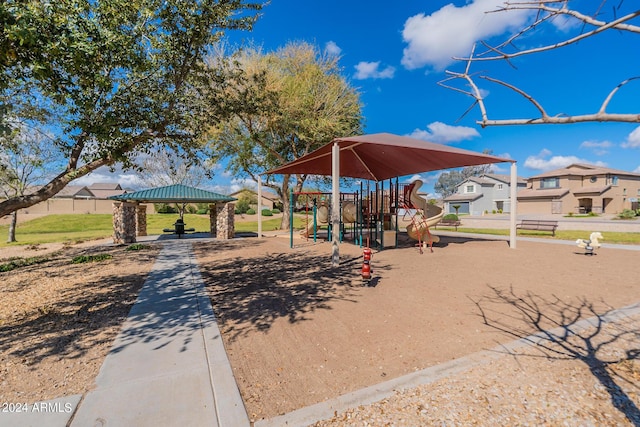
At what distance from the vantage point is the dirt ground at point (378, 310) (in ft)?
10.2

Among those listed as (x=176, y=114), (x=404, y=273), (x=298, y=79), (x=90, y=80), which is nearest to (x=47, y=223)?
(x=298, y=79)

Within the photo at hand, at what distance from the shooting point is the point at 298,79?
17.9 m

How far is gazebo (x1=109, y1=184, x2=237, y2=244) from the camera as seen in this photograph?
571 inches

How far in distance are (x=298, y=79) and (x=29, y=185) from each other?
1820 centimetres

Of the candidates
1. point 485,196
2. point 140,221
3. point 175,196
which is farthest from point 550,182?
point 140,221

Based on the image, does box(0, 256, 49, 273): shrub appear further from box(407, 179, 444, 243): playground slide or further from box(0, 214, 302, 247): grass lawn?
box(0, 214, 302, 247): grass lawn

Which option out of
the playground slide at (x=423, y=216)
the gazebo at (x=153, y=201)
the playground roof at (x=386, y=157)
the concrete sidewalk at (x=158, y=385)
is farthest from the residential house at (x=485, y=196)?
the concrete sidewalk at (x=158, y=385)

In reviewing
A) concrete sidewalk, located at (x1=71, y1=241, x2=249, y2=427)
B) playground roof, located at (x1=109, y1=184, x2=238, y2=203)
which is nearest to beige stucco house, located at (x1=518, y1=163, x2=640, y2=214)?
playground roof, located at (x1=109, y1=184, x2=238, y2=203)

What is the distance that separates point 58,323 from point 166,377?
290 centimetres

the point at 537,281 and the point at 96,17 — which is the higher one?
the point at 96,17

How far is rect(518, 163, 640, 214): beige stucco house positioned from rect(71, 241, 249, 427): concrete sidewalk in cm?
4448

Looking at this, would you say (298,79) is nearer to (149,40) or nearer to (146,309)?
(149,40)

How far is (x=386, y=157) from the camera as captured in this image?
11.9 m

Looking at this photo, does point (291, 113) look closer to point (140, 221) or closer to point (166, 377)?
point (140, 221)
